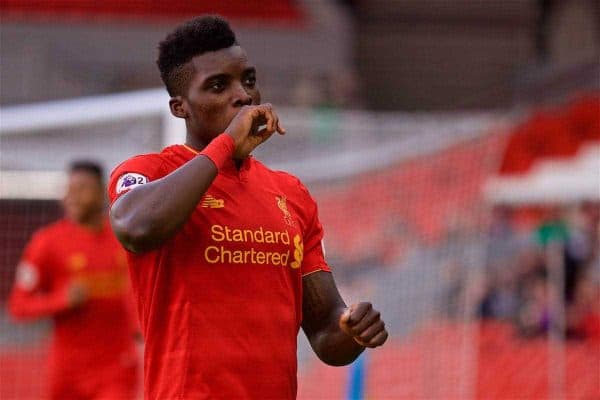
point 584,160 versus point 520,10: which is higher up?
point 520,10

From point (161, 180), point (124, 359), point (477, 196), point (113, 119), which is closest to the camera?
point (161, 180)

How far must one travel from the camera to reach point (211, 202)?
2949 mm

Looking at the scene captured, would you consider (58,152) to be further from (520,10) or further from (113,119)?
(520,10)

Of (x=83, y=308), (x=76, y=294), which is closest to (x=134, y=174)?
(x=76, y=294)

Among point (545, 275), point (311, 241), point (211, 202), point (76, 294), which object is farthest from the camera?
point (545, 275)

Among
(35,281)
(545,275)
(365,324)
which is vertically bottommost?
(365,324)

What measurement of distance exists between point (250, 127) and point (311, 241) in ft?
1.84

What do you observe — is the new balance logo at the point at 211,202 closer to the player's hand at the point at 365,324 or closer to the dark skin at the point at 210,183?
the dark skin at the point at 210,183

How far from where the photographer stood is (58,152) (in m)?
7.69

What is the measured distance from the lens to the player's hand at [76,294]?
643cm

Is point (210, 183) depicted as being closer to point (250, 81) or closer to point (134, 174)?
point (134, 174)

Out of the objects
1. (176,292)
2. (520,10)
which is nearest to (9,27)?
(520,10)

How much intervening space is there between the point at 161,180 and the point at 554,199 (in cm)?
897

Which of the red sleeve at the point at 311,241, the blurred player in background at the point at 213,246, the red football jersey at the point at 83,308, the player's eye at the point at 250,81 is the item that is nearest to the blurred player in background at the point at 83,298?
the red football jersey at the point at 83,308
